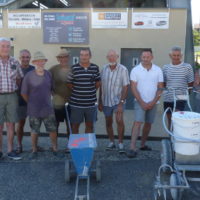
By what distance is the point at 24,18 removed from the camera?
9.05 metres

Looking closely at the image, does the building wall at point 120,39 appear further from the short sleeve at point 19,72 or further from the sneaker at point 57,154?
the sneaker at point 57,154

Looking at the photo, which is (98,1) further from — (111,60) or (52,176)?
(52,176)

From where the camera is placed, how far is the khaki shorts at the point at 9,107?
16.3 ft

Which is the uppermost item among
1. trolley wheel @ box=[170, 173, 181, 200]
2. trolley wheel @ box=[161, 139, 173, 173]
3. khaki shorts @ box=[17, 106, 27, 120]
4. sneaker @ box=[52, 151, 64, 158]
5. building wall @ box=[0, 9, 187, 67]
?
building wall @ box=[0, 9, 187, 67]

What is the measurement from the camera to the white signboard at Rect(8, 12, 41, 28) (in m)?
8.98

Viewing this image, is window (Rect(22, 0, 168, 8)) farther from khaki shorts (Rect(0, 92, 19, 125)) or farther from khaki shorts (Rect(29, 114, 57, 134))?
khaki shorts (Rect(29, 114, 57, 134))

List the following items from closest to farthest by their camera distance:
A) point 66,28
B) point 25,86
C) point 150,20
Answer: point 25,86
point 150,20
point 66,28

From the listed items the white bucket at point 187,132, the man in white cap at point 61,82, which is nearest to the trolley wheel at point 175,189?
the white bucket at point 187,132

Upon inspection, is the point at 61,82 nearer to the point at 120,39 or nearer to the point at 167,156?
the point at 167,156

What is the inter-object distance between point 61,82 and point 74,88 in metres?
0.27

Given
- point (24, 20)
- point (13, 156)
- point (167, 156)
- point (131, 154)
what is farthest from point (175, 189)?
point (24, 20)

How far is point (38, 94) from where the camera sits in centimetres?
491

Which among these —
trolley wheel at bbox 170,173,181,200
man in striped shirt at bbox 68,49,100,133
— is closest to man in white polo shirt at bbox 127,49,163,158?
man in striped shirt at bbox 68,49,100,133

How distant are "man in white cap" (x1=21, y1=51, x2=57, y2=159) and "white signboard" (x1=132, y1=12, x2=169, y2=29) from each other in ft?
14.6
